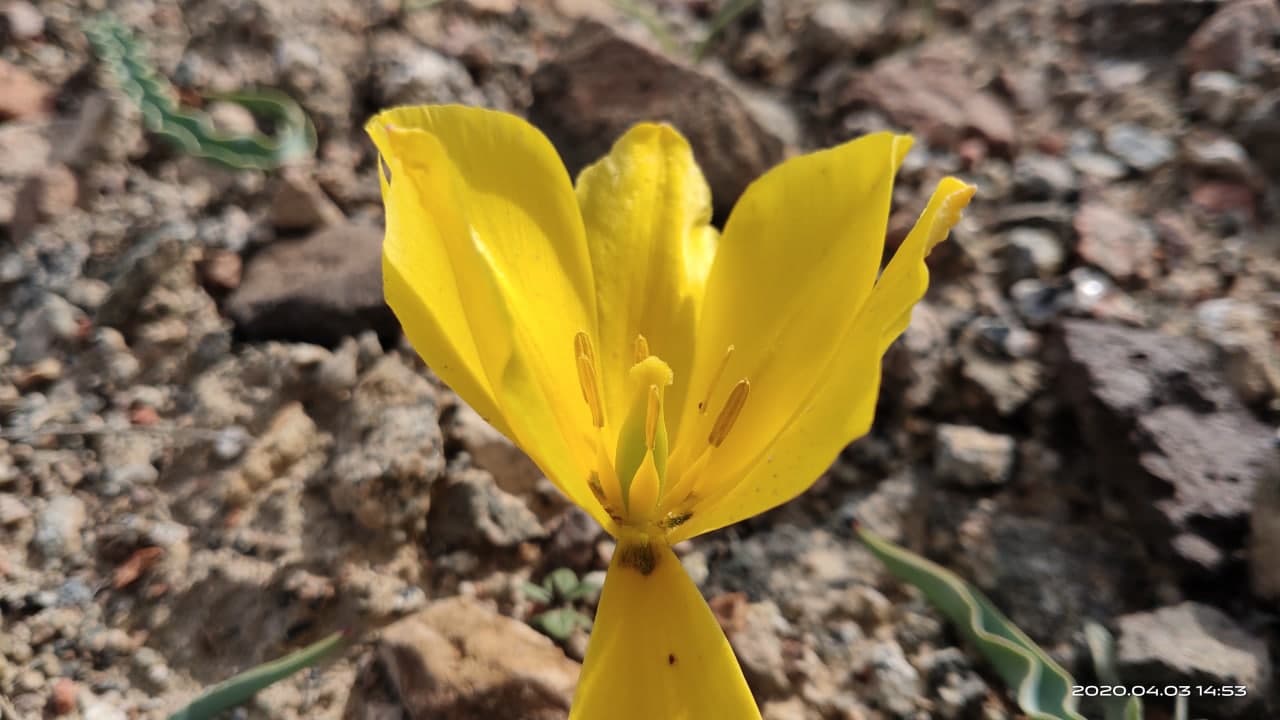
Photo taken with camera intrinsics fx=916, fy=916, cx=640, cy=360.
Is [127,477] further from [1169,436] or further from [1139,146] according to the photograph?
[1139,146]

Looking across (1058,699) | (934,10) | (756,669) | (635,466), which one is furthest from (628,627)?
(934,10)

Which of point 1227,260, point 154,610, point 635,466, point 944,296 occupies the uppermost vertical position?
point 635,466

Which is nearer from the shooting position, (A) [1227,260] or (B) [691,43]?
(A) [1227,260]

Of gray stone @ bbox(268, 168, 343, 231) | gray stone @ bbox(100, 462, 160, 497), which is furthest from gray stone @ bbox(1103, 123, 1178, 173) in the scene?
gray stone @ bbox(100, 462, 160, 497)

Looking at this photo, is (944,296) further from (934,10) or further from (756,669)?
(934,10)

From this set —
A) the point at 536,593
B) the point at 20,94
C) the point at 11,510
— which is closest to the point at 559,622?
the point at 536,593

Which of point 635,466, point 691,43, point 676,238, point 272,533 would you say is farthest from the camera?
point 691,43

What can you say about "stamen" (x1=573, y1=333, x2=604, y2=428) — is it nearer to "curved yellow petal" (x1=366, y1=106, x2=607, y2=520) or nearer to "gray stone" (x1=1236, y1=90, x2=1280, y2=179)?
"curved yellow petal" (x1=366, y1=106, x2=607, y2=520)
